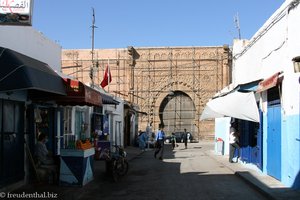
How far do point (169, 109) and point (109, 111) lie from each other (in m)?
28.0

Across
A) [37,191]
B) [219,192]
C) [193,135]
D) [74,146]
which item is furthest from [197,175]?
[193,135]

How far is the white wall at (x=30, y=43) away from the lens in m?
11.8

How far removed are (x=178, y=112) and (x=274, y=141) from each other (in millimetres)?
40707

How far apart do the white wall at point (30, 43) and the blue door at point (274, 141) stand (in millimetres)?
7793

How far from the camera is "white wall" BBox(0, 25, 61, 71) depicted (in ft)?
38.7

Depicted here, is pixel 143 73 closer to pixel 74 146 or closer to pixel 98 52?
pixel 98 52

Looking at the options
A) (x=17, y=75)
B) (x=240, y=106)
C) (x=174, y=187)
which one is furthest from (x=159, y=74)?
(x=17, y=75)

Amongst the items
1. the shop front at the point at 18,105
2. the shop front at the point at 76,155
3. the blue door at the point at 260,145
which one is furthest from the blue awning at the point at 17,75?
the blue door at the point at 260,145

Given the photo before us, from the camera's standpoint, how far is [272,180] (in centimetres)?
1416

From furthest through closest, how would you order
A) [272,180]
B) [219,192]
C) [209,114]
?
[209,114]
[272,180]
[219,192]

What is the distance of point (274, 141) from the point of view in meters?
14.7

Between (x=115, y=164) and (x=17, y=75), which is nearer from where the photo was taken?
(x=17, y=75)

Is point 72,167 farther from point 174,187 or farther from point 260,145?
point 260,145

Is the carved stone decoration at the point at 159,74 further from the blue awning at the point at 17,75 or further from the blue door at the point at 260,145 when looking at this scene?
the blue awning at the point at 17,75
